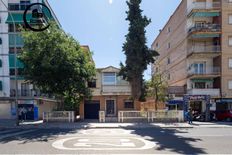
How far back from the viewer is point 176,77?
1843 inches

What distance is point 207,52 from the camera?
39188 millimetres

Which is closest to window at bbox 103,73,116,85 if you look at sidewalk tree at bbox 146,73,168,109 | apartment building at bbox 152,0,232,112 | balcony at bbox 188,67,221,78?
sidewalk tree at bbox 146,73,168,109

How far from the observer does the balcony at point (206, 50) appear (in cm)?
3909

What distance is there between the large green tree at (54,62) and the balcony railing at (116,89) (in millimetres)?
7101

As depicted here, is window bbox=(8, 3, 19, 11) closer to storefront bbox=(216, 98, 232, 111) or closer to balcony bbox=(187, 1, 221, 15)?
balcony bbox=(187, 1, 221, 15)

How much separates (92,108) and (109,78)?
14.2ft

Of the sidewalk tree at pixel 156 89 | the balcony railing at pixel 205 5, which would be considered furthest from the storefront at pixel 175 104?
the balcony railing at pixel 205 5

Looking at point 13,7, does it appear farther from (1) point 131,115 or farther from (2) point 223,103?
(2) point 223,103

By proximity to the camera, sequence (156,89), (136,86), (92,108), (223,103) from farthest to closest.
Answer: (223,103)
(92,108)
(156,89)
(136,86)

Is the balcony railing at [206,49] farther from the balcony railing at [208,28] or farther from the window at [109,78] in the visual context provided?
the window at [109,78]

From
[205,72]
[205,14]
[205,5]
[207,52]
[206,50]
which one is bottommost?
[205,72]

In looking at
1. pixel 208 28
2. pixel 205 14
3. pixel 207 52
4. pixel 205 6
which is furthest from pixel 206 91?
pixel 205 6

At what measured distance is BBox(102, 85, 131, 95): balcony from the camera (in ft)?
117

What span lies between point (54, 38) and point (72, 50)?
6.50ft
